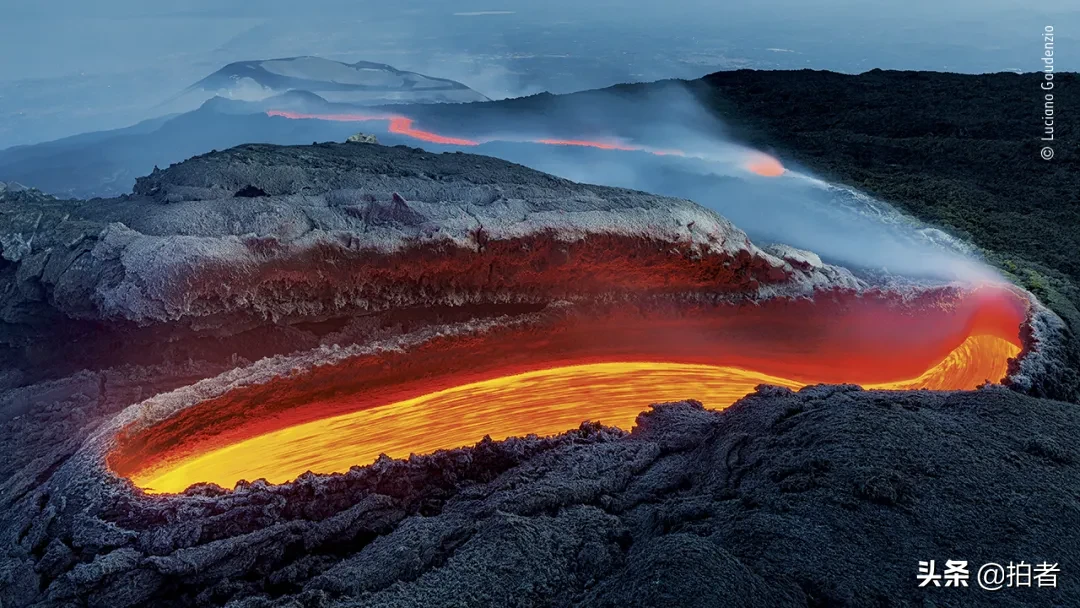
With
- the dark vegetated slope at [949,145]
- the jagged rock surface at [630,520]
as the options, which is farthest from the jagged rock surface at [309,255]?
the dark vegetated slope at [949,145]

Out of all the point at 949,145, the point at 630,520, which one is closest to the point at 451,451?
the point at 630,520

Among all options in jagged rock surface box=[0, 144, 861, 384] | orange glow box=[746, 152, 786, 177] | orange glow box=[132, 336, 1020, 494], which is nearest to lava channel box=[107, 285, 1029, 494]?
orange glow box=[132, 336, 1020, 494]

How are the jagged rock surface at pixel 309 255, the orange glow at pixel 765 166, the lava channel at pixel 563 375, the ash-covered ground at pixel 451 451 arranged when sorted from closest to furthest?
the ash-covered ground at pixel 451 451 < the lava channel at pixel 563 375 < the jagged rock surface at pixel 309 255 < the orange glow at pixel 765 166

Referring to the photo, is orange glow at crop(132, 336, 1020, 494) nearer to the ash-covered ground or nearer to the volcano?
the volcano

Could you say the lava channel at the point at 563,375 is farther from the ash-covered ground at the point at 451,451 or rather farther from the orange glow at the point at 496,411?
the ash-covered ground at the point at 451,451

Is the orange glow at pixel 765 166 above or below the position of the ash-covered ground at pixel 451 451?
above

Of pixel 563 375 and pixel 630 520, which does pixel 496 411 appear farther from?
pixel 630 520
